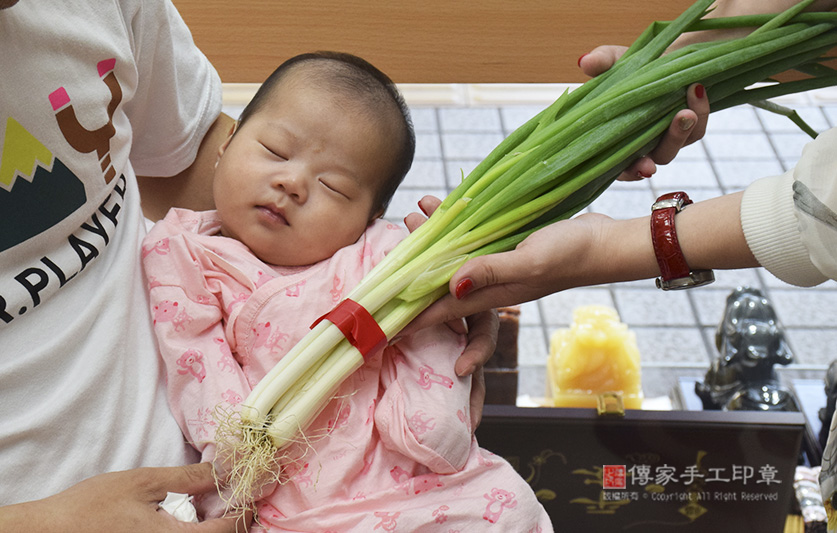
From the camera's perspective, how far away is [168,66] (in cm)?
133

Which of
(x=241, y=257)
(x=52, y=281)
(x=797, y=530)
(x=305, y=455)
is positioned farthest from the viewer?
(x=797, y=530)

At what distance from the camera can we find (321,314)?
1231mm

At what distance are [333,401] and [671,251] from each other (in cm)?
56

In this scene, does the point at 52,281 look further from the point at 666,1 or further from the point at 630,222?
the point at 666,1

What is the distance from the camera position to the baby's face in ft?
4.13

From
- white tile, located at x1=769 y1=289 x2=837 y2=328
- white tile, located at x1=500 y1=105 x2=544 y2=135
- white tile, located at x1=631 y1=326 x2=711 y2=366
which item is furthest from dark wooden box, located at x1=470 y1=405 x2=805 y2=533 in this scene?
white tile, located at x1=500 y1=105 x2=544 y2=135

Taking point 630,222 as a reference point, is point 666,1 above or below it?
above

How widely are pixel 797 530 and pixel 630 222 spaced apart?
110 centimetres

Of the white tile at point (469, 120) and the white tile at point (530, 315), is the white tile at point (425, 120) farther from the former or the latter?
the white tile at point (530, 315)

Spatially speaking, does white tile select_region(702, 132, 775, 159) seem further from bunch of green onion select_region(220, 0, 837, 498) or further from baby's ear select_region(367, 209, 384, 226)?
baby's ear select_region(367, 209, 384, 226)

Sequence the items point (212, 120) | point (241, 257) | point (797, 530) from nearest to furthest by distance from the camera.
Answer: point (241, 257), point (212, 120), point (797, 530)

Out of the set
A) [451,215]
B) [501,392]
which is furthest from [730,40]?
[501,392]

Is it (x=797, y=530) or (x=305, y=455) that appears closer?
(x=305, y=455)

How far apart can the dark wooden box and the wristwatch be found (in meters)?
→ 0.62
